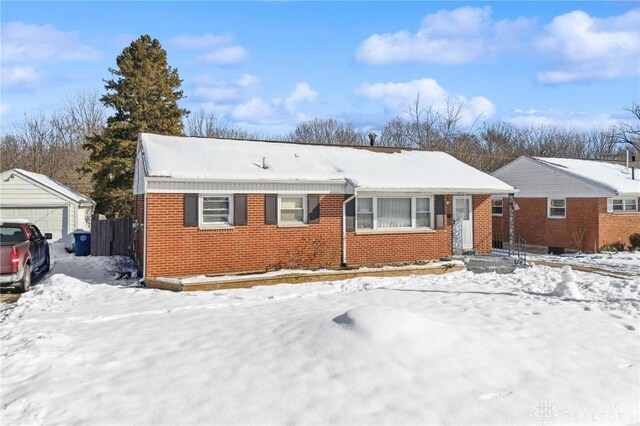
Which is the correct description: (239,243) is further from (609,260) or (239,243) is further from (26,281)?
(609,260)

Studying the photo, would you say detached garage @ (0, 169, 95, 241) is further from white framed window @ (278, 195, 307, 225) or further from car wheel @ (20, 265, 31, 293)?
white framed window @ (278, 195, 307, 225)

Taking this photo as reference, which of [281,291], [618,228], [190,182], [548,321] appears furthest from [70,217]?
[618,228]

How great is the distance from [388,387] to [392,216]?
33.6 feet

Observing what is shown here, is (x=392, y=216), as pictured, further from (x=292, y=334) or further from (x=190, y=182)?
(x=292, y=334)

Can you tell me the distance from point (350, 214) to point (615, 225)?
13.0 metres

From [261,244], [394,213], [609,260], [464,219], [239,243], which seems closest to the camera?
[239,243]

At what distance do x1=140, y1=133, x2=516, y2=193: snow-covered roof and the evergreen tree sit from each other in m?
9.61

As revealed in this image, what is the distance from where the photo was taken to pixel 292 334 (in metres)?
7.42

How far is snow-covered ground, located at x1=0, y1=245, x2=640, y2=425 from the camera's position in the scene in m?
5.14

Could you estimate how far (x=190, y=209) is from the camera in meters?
13.0

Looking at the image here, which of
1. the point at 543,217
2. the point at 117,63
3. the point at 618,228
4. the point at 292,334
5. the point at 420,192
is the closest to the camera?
the point at 292,334

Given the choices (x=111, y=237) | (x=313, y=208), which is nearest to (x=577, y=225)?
(x=313, y=208)

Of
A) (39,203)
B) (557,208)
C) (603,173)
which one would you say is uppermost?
(603,173)

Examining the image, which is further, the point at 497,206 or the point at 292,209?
the point at 497,206
